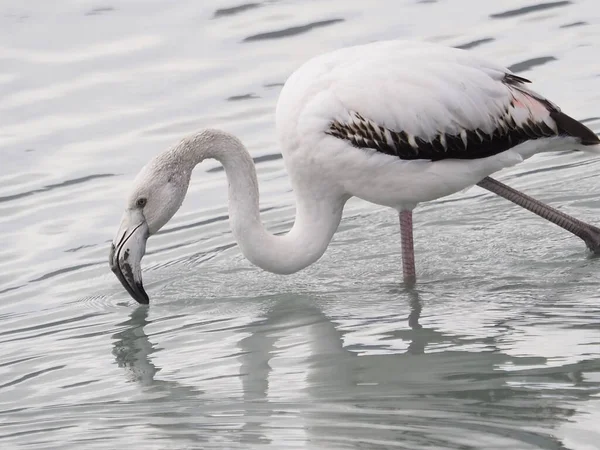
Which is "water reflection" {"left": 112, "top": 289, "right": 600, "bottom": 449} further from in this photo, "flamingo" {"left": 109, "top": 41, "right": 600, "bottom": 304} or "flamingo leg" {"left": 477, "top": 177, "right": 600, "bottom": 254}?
"flamingo leg" {"left": 477, "top": 177, "right": 600, "bottom": 254}

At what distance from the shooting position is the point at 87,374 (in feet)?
23.4

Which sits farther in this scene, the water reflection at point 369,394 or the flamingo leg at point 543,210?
the flamingo leg at point 543,210

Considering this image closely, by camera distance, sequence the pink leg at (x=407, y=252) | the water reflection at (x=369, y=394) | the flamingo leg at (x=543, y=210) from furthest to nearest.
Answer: the flamingo leg at (x=543, y=210) → the pink leg at (x=407, y=252) → the water reflection at (x=369, y=394)

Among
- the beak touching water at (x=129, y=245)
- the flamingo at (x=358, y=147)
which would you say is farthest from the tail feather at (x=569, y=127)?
the beak touching water at (x=129, y=245)

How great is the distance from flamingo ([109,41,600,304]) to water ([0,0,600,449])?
1.34ft

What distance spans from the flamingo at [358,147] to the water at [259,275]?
41 centimetres

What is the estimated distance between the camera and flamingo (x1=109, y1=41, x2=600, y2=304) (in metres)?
7.62

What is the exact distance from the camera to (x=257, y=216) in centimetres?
776

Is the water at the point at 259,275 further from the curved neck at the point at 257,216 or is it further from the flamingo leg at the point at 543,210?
the curved neck at the point at 257,216

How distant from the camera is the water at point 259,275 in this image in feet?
20.1

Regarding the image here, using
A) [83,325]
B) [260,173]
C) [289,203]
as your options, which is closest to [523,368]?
[83,325]

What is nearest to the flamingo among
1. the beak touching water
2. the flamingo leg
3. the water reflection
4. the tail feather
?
the beak touching water

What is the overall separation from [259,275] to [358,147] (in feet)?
4.34

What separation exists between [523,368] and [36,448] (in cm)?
216
